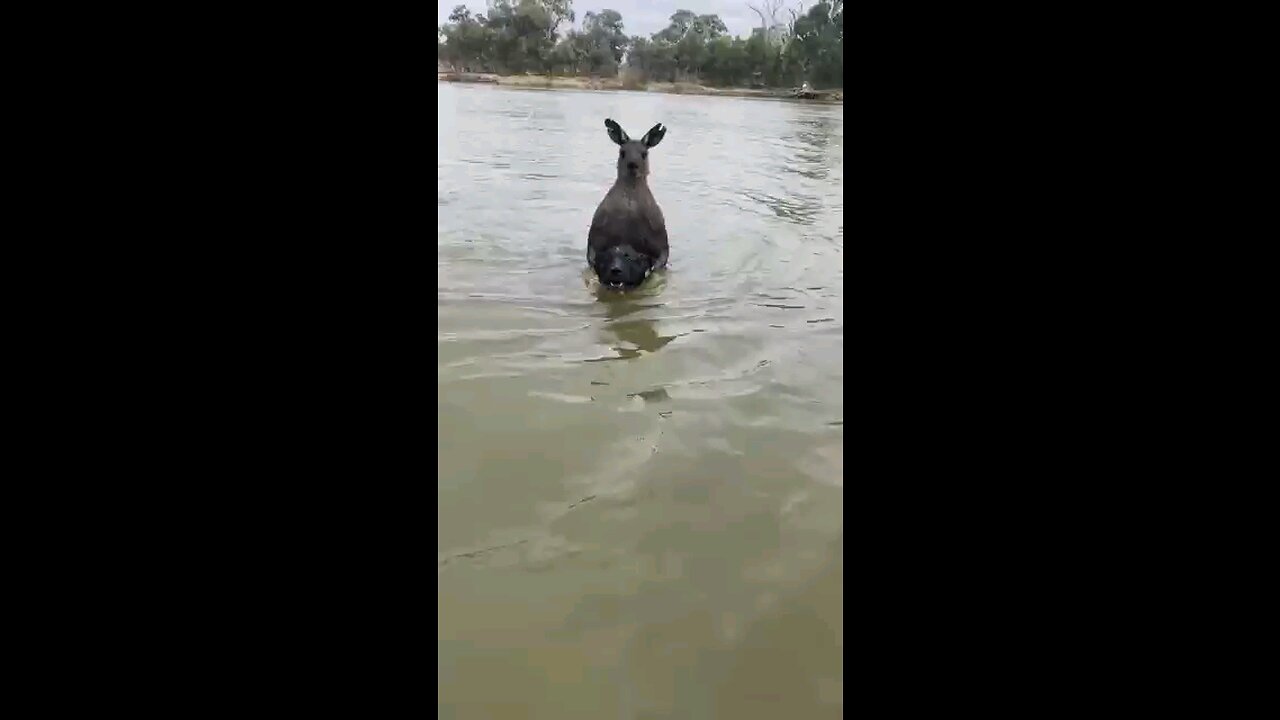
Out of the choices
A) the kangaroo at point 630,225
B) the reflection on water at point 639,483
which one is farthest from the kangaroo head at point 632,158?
the reflection on water at point 639,483

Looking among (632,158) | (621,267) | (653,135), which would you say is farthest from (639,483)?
(653,135)

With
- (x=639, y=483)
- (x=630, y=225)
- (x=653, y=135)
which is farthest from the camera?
(x=653, y=135)

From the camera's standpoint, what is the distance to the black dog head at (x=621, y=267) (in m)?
6.29

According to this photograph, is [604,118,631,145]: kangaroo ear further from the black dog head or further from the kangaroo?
the black dog head

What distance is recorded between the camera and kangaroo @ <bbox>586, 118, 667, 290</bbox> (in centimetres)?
652

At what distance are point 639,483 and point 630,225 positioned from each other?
12.5 feet

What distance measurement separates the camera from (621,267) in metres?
6.29

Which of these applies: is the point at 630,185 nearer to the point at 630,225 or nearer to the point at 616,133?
the point at 630,225

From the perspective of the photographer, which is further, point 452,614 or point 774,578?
point 774,578

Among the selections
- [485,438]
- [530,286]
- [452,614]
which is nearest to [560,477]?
[485,438]

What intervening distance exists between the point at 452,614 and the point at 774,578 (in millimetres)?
988

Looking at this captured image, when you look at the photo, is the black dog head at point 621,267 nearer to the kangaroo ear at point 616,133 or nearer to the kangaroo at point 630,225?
the kangaroo at point 630,225
